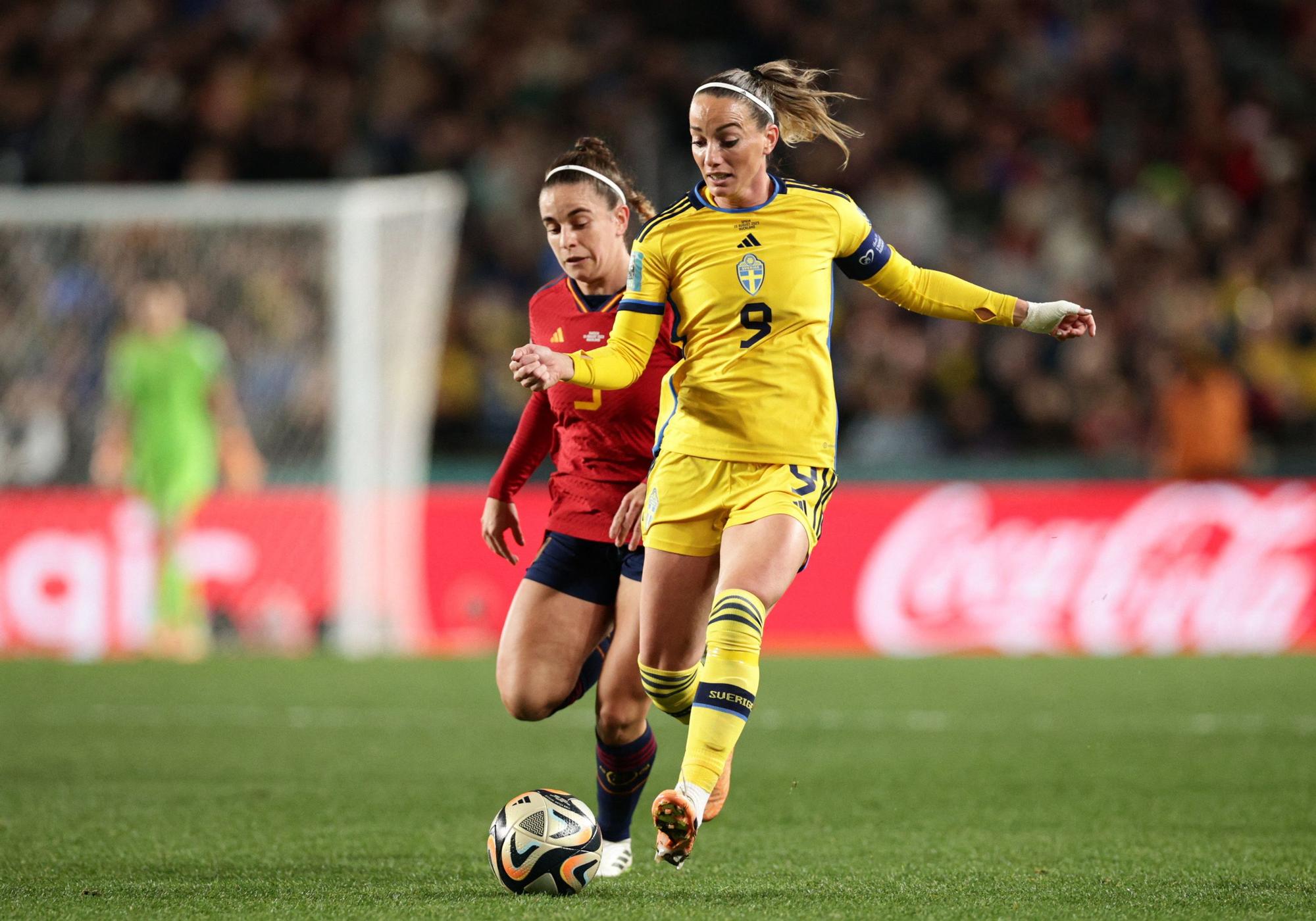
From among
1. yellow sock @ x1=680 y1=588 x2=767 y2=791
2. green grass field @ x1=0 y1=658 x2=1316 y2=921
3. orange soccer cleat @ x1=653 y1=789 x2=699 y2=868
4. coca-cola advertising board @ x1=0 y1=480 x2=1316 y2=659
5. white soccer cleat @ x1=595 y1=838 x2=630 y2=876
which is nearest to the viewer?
orange soccer cleat @ x1=653 y1=789 x2=699 y2=868

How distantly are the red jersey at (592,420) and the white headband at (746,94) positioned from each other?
735 millimetres

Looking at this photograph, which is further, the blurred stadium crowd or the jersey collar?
the blurred stadium crowd

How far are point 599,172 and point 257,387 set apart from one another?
8.70m

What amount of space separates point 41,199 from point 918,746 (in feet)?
26.6

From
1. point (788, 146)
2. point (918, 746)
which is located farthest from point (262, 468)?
point (788, 146)

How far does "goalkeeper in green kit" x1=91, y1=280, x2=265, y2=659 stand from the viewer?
1180cm

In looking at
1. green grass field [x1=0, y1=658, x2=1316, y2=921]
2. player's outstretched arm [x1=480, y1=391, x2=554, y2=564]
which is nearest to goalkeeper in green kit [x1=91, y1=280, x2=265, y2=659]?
green grass field [x1=0, y1=658, x2=1316, y2=921]

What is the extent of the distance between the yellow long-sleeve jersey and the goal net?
8.00 m

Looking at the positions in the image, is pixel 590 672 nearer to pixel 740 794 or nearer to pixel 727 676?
pixel 727 676

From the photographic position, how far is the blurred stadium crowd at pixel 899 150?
542 inches

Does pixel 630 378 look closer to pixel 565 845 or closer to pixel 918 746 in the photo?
pixel 565 845

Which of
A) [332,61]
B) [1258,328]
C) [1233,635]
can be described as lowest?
[1233,635]

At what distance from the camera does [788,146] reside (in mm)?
4973

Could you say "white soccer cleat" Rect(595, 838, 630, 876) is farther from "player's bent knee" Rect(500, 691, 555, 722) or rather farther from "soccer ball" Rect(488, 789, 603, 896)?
"player's bent knee" Rect(500, 691, 555, 722)
